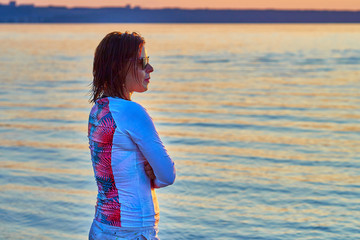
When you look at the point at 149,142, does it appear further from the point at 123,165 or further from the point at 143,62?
the point at 143,62

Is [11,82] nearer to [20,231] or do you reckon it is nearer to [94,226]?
[20,231]

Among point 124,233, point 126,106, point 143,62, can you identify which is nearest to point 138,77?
point 143,62

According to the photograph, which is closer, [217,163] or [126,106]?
[126,106]

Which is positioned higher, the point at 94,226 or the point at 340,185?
the point at 94,226

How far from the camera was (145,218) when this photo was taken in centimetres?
253

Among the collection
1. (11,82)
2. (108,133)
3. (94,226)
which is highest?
(108,133)

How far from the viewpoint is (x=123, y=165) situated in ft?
8.22

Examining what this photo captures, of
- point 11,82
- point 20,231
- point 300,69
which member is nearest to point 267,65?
point 300,69

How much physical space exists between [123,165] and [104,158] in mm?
96

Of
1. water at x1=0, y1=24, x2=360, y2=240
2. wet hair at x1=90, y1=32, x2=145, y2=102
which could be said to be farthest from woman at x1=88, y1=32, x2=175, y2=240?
water at x1=0, y1=24, x2=360, y2=240

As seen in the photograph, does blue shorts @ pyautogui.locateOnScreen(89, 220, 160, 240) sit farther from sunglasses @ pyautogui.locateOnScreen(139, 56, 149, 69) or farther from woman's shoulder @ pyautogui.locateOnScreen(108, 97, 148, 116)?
sunglasses @ pyautogui.locateOnScreen(139, 56, 149, 69)

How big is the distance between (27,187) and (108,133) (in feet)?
21.0

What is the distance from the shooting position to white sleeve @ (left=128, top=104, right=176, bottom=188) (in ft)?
7.93

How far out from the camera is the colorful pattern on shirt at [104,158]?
8.19ft
